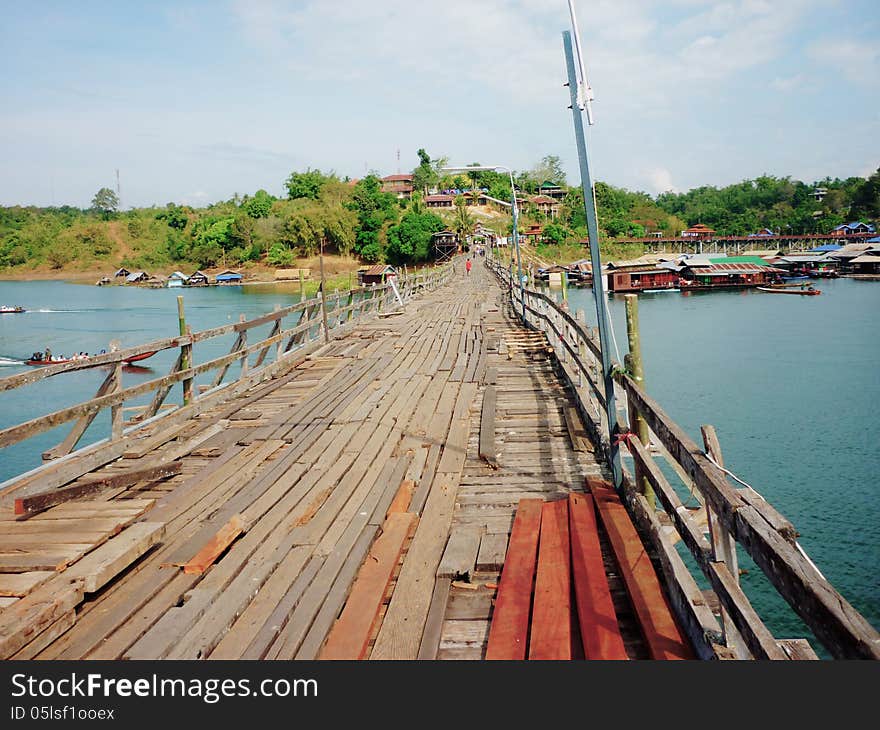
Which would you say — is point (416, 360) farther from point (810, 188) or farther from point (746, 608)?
point (810, 188)

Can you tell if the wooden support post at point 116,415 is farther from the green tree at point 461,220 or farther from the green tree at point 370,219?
the green tree at point 370,219

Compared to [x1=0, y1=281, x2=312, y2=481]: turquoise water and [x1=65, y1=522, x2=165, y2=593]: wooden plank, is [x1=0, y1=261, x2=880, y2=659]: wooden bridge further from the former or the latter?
[x1=0, y1=281, x2=312, y2=481]: turquoise water

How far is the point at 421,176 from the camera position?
5576 inches

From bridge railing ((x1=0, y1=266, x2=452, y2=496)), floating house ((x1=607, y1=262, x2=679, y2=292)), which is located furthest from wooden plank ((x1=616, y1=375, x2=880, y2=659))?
floating house ((x1=607, y1=262, x2=679, y2=292))

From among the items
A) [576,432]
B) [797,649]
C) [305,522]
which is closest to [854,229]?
[576,432]

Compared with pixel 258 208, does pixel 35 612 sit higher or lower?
lower

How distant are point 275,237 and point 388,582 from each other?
11783cm

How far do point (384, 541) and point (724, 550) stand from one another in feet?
8.34

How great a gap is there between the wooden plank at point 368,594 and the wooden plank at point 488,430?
186cm

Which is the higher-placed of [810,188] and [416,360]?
[810,188]

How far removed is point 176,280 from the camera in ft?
373

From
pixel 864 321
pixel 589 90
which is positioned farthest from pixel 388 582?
pixel 864 321

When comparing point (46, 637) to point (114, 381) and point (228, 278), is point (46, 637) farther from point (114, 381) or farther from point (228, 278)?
point (228, 278)

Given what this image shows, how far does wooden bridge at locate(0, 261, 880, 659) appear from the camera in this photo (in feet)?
12.0
